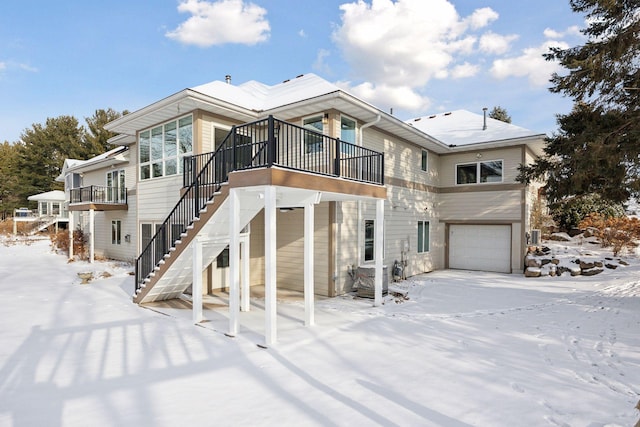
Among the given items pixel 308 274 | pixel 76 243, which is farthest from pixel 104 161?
pixel 308 274

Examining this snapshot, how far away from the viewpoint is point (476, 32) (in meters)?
12.5

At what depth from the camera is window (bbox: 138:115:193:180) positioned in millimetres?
10367

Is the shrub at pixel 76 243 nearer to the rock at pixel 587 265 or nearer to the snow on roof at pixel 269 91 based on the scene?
the snow on roof at pixel 269 91

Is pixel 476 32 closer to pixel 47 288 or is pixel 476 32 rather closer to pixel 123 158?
pixel 123 158

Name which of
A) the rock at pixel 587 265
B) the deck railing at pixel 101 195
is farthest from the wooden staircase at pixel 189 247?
the rock at pixel 587 265

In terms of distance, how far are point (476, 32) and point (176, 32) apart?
12.5 m

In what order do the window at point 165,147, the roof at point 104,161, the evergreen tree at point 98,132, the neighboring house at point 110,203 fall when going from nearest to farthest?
the window at point 165,147, the roof at point 104,161, the neighboring house at point 110,203, the evergreen tree at point 98,132

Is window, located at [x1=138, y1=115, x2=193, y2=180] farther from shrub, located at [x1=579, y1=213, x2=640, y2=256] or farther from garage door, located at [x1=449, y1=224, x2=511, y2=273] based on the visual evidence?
shrub, located at [x1=579, y1=213, x2=640, y2=256]

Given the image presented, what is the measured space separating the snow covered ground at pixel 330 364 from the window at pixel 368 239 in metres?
2.16

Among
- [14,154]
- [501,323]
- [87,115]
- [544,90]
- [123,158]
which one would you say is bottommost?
[501,323]

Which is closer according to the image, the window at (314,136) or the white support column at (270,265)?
the white support column at (270,265)

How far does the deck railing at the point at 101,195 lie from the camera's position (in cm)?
1633

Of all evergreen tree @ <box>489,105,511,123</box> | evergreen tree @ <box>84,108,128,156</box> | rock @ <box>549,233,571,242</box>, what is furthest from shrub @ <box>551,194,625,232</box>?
evergreen tree @ <box>84,108,128,156</box>

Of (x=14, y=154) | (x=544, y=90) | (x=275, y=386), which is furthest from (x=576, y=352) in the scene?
(x=14, y=154)
